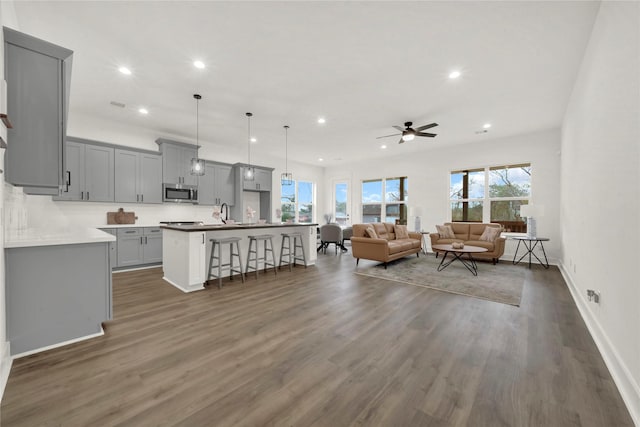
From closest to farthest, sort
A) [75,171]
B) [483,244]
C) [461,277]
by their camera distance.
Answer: [461,277]
[75,171]
[483,244]

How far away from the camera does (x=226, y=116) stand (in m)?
4.87

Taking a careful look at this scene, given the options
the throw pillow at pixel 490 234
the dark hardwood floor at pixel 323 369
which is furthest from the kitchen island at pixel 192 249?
the throw pillow at pixel 490 234

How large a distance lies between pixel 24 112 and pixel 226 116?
310 cm

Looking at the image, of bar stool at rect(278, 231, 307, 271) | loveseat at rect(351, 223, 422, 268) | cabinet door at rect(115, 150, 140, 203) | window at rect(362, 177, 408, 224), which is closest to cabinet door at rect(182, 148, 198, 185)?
cabinet door at rect(115, 150, 140, 203)

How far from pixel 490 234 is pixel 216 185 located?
657 centimetres

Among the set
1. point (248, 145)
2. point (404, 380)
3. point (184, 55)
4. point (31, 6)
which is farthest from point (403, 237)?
point (31, 6)

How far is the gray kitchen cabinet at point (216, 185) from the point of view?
20.5 ft

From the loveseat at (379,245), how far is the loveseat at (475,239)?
615mm

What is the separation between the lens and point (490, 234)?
5906mm

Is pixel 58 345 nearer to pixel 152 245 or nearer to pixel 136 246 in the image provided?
pixel 136 246

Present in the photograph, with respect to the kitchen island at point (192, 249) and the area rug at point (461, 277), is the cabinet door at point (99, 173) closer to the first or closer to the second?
the kitchen island at point (192, 249)

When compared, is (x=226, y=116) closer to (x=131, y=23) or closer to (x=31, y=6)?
(x=131, y=23)

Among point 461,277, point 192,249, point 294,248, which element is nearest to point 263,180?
point 294,248

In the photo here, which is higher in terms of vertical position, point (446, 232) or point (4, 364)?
point (446, 232)
